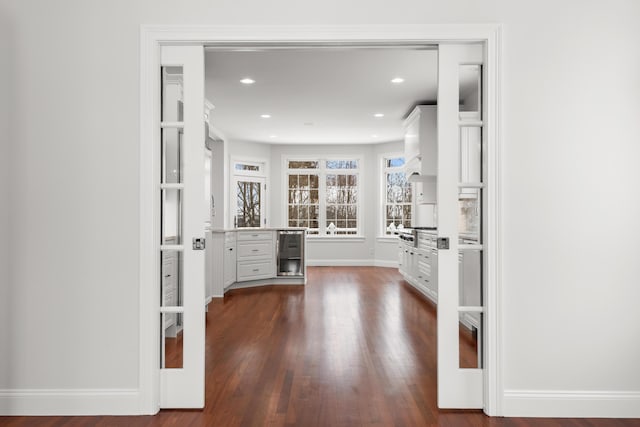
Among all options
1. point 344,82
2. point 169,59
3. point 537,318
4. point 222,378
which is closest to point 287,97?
point 344,82

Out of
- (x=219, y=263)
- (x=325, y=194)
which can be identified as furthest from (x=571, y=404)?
(x=325, y=194)

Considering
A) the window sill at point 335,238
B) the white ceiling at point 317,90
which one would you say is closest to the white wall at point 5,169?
the white ceiling at point 317,90

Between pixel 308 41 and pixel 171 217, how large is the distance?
4.27ft

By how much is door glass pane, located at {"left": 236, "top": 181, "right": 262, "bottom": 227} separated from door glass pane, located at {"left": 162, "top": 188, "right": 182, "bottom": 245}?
23.3 ft

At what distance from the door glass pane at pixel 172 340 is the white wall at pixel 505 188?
17 cm

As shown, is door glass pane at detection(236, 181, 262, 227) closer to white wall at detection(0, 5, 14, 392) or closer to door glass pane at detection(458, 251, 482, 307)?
white wall at detection(0, 5, 14, 392)

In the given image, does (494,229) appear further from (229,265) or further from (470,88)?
(229,265)

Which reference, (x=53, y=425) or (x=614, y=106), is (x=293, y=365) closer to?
(x=53, y=425)

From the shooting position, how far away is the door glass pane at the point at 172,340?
8.70ft

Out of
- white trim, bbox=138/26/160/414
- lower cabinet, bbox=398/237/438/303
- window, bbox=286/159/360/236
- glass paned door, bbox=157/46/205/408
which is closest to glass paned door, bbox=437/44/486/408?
glass paned door, bbox=157/46/205/408

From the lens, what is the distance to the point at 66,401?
2.59 meters

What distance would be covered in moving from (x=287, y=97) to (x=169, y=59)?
3694 mm

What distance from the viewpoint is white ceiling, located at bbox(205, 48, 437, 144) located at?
469 cm

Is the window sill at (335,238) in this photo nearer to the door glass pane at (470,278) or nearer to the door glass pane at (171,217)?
the door glass pane at (470,278)
